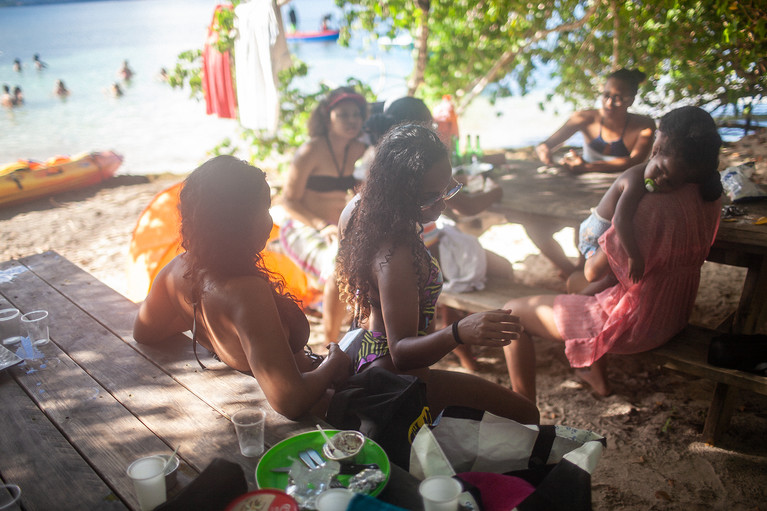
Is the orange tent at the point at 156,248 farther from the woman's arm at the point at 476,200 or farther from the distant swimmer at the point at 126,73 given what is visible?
the distant swimmer at the point at 126,73

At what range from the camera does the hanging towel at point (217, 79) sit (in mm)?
6495

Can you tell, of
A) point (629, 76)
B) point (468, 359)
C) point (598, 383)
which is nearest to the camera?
point (598, 383)

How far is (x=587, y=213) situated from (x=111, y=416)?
111 inches

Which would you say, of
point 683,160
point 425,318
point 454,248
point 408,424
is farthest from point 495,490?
point 454,248

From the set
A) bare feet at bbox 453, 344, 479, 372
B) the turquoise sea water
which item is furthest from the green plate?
the turquoise sea water

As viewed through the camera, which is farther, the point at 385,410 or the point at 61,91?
the point at 61,91

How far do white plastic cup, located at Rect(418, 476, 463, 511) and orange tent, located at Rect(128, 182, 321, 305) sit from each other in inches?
119

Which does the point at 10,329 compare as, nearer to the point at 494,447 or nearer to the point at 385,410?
the point at 385,410

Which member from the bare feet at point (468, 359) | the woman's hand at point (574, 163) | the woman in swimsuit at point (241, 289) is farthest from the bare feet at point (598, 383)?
the woman in swimsuit at point (241, 289)

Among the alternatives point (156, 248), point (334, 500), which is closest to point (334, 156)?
point (156, 248)

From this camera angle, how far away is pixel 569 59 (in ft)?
23.2

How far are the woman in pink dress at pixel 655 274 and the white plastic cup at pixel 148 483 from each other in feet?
6.67

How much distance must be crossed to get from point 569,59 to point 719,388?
524 cm

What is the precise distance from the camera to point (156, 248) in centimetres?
440
